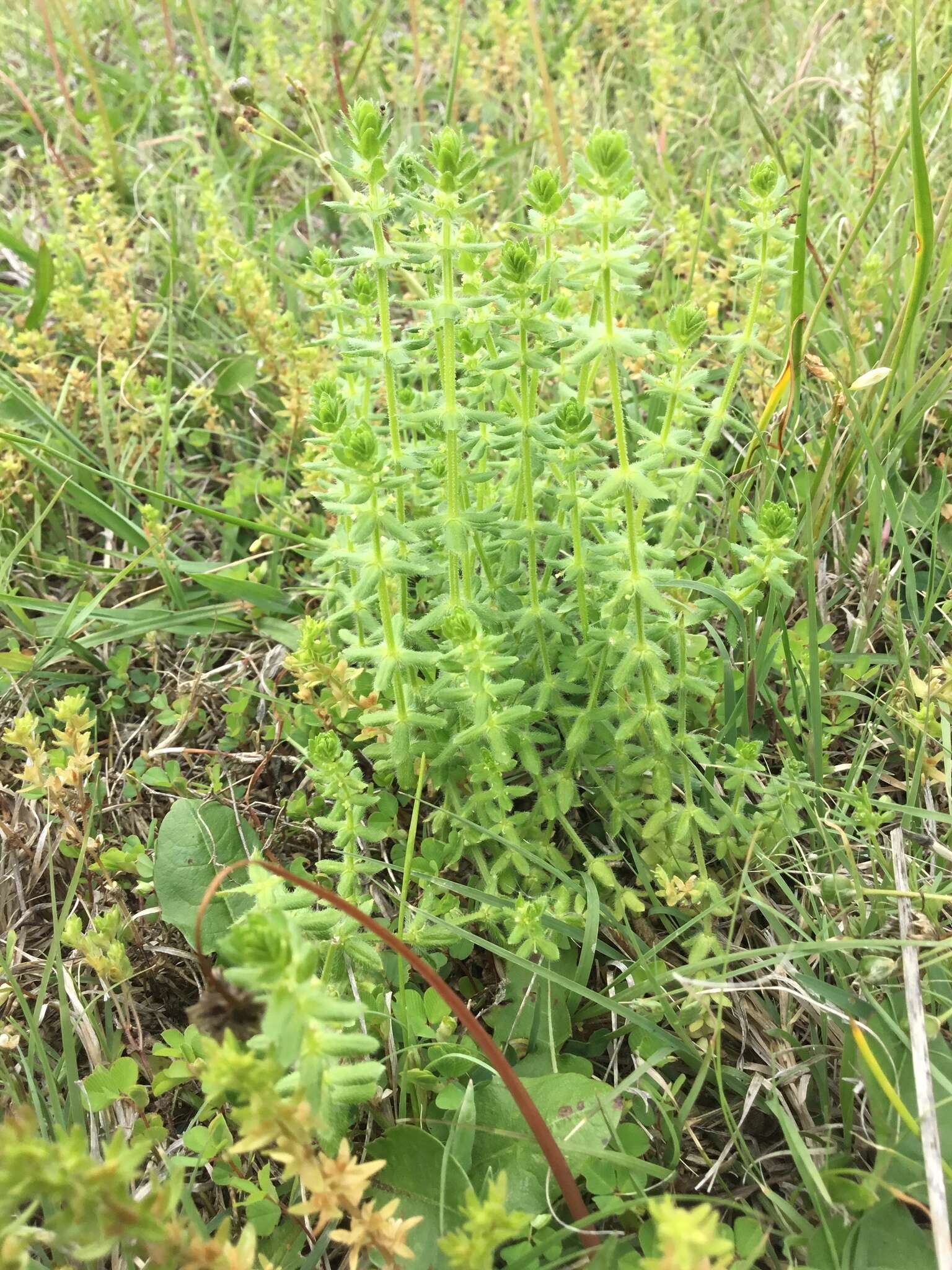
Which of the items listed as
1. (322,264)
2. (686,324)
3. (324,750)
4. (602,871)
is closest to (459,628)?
(324,750)

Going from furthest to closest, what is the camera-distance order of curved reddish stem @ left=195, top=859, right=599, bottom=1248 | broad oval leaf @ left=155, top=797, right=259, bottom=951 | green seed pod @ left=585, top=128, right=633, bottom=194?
broad oval leaf @ left=155, top=797, right=259, bottom=951, green seed pod @ left=585, top=128, right=633, bottom=194, curved reddish stem @ left=195, top=859, right=599, bottom=1248

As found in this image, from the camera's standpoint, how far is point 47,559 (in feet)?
9.46

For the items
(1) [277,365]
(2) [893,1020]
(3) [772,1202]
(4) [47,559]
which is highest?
(1) [277,365]

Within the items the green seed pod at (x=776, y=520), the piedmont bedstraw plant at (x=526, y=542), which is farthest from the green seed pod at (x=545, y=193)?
the green seed pod at (x=776, y=520)

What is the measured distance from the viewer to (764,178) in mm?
1967

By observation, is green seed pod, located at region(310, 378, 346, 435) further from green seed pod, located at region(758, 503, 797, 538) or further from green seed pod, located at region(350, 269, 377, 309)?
green seed pod, located at region(758, 503, 797, 538)

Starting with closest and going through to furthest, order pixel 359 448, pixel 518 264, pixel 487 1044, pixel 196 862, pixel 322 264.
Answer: pixel 487 1044 < pixel 359 448 < pixel 518 264 < pixel 196 862 < pixel 322 264

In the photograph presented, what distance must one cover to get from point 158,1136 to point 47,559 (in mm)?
1786

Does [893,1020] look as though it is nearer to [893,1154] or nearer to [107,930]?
[893,1154]

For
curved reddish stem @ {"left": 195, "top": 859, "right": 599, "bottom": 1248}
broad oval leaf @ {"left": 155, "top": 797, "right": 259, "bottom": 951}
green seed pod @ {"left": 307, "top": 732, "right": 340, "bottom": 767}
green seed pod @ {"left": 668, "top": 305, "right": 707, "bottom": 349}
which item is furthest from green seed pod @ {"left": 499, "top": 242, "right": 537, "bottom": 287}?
broad oval leaf @ {"left": 155, "top": 797, "right": 259, "bottom": 951}

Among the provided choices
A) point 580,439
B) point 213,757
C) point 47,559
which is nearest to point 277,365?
point 47,559

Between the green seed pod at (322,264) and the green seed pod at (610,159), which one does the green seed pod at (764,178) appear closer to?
the green seed pod at (610,159)

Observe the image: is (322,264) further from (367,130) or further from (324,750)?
(324,750)

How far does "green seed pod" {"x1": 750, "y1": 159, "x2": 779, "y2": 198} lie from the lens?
6.39ft
